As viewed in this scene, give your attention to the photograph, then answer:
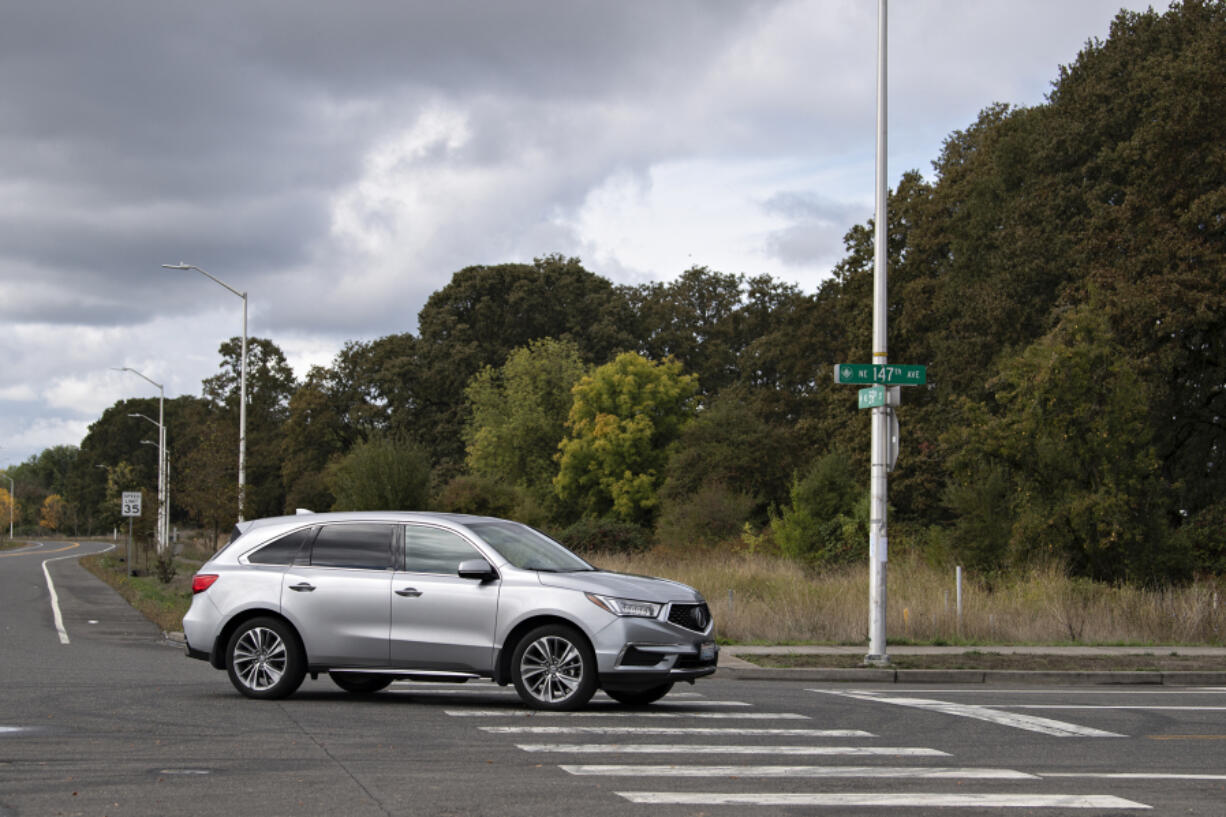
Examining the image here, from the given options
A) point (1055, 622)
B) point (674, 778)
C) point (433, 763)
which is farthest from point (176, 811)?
point (1055, 622)

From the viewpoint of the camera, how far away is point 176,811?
7164 mm

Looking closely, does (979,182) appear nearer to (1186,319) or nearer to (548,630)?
(1186,319)

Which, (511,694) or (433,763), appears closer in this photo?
(433,763)

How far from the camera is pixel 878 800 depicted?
7758 millimetres

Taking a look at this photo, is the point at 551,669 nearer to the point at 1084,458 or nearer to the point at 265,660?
the point at 265,660

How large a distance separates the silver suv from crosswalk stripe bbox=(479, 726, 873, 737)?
29.0 inches

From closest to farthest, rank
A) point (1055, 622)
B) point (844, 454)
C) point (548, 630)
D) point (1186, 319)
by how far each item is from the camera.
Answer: point (548, 630)
point (1055, 622)
point (1186, 319)
point (844, 454)

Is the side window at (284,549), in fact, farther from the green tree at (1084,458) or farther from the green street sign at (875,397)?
the green tree at (1084,458)

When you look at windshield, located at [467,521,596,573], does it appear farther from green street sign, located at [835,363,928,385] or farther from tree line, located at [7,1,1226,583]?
tree line, located at [7,1,1226,583]

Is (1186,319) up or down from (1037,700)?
up

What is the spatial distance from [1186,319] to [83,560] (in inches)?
1898

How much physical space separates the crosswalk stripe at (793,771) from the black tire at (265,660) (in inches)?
174

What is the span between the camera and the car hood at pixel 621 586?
11.6 metres

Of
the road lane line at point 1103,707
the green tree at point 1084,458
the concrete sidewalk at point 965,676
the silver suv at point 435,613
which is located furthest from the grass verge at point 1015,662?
the green tree at point 1084,458
